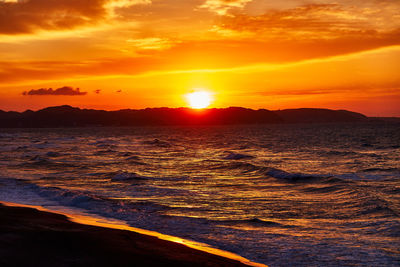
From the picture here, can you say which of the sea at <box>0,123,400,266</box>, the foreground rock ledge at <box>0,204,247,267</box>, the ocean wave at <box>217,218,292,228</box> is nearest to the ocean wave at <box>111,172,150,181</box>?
the sea at <box>0,123,400,266</box>

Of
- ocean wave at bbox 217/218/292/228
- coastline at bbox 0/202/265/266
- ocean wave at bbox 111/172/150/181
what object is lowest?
ocean wave at bbox 111/172/150/181

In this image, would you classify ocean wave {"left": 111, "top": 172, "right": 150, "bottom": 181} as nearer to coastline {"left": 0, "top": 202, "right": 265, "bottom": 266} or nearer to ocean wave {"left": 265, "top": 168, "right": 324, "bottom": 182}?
ocean wave {"left": 265, "top": 168, "right": 324, "bottom": 182}

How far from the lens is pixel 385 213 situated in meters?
16.4

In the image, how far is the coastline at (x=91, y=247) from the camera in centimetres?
970

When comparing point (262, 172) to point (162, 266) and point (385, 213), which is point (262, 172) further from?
point (162, 266)

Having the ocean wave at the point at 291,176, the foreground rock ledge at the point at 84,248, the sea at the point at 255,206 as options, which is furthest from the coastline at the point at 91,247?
the ocean wave at the point at 291,176

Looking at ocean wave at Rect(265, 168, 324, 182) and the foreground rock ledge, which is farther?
ocean wave at Rect(265, 168, 324, 182)

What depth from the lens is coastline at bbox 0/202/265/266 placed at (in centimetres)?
970

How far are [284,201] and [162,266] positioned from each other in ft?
36.6

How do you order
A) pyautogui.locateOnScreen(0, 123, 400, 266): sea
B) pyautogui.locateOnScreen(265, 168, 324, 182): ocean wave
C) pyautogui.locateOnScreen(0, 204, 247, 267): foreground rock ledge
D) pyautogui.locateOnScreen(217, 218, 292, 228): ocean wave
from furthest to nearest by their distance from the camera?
pyautogui.locateOnScreen(265, 168, 324, 182): ocean wave, pyautogui.locateOnScreen(217, 218, 292, 228): ocean wave, pyautogui.locateOnScreen(0, 123, 400, 266): sea, pyautogui.locateOnScreen(0, 204, 247, 267): foreground rock ledge

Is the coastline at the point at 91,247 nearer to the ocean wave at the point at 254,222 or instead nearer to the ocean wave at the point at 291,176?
the ocean wave at the point at 254,222

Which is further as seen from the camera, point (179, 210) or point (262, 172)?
point (262, 172)

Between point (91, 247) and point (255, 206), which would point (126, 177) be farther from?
point (91, 247)

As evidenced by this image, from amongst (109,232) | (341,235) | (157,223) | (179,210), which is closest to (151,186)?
(179,210)
